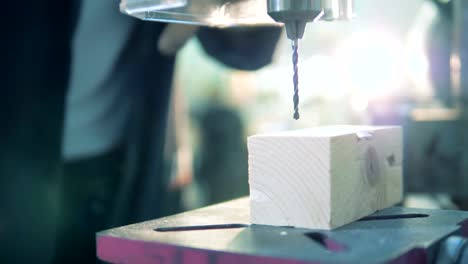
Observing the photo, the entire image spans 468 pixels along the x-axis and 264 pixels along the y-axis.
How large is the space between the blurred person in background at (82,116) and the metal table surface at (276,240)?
0.38 meters

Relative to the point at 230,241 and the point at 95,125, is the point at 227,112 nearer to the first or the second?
the point at 95,125

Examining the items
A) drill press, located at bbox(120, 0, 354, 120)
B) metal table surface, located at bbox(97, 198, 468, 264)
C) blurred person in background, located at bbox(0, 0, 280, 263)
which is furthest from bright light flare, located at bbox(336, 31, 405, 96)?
metal table surface, located at bbox(97, 198, 468, 264)

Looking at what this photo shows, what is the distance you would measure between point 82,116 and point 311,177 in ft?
2.44

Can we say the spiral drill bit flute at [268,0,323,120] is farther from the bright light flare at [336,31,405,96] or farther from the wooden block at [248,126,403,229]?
the bright light flare at [336,31,405,96]

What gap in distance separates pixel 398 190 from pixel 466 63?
45 cm

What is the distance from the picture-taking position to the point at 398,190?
42.1 inches

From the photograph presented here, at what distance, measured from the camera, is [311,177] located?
0.86 meters

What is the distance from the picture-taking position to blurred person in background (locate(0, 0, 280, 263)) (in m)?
1.16

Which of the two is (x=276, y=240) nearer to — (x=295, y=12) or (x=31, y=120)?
(x=295, y=12)

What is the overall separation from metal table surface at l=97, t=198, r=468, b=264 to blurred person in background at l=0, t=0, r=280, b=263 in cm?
38

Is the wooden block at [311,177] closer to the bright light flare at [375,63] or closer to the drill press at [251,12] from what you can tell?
the drill press at [251,12]

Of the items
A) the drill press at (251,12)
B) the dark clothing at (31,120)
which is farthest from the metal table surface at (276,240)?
the dark clothing at (31,120)

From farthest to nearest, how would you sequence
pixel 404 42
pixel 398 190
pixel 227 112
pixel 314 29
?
pixel 227 112 → pixel 314 29 → pixel 404 42 → pixel 398 190

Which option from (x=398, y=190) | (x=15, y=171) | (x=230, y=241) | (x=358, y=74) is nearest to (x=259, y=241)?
(x=230, y=241)
